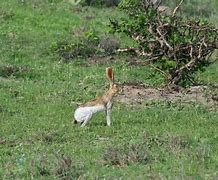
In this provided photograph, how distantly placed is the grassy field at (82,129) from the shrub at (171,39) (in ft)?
3.53

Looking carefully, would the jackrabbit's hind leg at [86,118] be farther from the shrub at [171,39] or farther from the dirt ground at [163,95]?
the shrub at [171,39]

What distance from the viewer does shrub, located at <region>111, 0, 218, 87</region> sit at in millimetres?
13875

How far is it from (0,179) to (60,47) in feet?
33.0

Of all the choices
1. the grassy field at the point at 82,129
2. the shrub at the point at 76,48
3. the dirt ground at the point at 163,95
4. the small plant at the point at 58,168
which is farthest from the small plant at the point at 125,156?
the shrub at the point at 76,48

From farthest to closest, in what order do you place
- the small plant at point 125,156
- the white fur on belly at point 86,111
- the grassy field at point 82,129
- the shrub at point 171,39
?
1. the shrub at point 171,39
2. the white fur on belly at point 86,111
3. the small plant at point 125,156
4. the grassy field at point 82,129

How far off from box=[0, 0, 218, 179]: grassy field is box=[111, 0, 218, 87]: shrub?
108 cm

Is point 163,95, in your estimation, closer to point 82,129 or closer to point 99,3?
point 82,129

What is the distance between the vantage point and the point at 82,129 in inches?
428

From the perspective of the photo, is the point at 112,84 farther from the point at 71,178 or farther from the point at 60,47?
the point at 60,47

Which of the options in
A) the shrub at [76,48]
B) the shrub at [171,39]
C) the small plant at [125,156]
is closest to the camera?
the small plant at [125,156]

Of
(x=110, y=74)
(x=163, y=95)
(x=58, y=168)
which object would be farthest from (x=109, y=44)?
(x=58, y=168)

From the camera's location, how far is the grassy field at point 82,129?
8.59 m

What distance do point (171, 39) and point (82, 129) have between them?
3854 millimetres

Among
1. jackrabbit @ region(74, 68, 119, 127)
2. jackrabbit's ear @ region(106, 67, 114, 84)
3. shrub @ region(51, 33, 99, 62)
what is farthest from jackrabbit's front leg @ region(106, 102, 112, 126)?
shrub @ region(51, 33, 99, 62)
